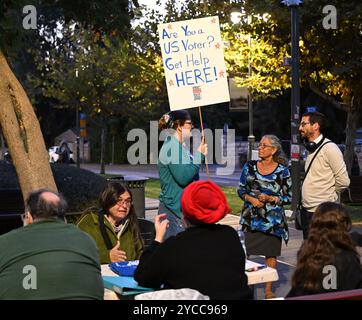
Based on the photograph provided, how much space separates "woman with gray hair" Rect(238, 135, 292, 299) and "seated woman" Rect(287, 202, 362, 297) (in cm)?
272

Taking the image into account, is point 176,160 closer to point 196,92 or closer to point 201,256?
point 196,92

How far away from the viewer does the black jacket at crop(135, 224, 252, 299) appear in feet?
12.4

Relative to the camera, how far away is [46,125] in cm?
6078

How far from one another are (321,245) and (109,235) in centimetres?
184

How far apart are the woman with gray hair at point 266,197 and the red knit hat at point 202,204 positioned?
296 centimetres

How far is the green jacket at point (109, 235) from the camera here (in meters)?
5.27

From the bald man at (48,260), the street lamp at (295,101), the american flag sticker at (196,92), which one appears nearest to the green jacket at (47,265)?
the bald man at (48,260)

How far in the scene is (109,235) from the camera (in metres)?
5.32

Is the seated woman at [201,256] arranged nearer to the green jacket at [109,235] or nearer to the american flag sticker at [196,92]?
the green jacket at [109,235]

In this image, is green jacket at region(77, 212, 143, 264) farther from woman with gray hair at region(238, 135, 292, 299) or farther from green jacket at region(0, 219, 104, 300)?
woman with gray hair at region(238, 135, 292, 299)

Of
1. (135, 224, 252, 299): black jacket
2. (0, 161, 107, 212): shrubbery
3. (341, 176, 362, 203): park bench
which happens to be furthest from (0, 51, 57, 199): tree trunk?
(341, 176, 362, 203): park bench

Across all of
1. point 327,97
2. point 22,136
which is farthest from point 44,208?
point 327,97
